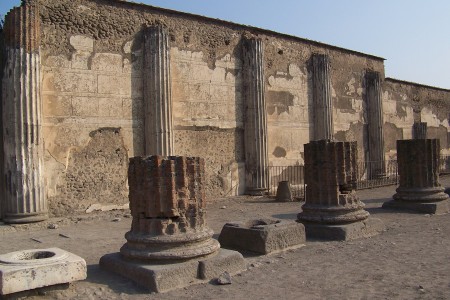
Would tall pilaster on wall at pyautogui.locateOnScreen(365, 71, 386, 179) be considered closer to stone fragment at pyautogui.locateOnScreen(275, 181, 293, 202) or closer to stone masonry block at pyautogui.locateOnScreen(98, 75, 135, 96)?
stone fragment at pyautogui.locateOnScreen(275, 181, 293, 202)

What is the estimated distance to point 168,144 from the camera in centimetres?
1080

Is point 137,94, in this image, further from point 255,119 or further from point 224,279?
point 224,279

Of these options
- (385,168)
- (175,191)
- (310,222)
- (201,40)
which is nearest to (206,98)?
(201,40)

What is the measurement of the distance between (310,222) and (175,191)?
9.66ft

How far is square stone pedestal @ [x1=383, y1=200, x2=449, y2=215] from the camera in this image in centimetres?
897

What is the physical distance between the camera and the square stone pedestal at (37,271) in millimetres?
3867

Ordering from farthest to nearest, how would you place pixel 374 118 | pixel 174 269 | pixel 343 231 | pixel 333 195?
1. pixel 374 118
2. pixel 333 195
3. pixel 343 231
4. pixel 174 269

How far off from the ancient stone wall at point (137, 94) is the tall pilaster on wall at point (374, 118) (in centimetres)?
282

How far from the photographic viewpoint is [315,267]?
199 inches

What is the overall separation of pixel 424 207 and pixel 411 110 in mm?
11691

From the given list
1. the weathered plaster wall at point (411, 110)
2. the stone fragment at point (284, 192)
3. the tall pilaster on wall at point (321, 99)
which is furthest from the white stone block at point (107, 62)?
the weathered plaster wall at point (411, 110)

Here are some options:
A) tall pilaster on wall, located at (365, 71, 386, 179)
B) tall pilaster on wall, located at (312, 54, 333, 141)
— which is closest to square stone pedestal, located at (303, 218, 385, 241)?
tall pilaster on wall, located at (312, 54, 333, 141)

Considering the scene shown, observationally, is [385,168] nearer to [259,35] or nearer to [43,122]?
[259,35]

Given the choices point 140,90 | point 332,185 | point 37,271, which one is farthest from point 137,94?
point 37,271
